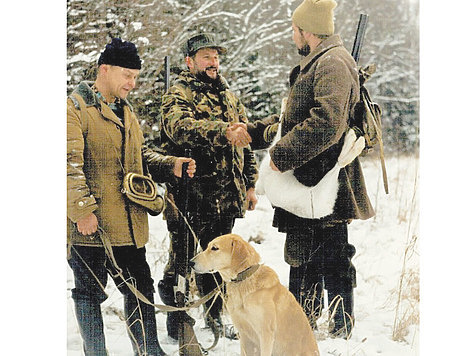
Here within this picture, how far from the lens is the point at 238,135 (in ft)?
11.8

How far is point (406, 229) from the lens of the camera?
3646 mm

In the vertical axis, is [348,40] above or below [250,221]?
above

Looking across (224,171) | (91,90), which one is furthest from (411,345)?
(91,90)

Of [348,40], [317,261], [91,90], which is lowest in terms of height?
[317,261]

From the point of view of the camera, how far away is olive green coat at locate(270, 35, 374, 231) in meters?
3.49

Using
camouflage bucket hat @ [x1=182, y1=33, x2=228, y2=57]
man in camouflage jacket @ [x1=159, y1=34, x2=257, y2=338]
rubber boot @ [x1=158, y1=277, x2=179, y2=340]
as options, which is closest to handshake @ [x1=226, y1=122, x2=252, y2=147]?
man in camouflage jacket @ [x1=159, y1=34, x2=257, y2=338]

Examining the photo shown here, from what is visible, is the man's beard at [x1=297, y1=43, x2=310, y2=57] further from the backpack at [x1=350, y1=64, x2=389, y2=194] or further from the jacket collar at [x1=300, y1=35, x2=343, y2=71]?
the backpack at [x1=350, y1=64, x2=389, y2=194]

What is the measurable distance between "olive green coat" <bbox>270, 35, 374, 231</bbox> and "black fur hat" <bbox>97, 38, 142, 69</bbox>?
746mm

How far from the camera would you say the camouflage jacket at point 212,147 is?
360 cm

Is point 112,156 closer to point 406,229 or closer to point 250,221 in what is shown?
point 250,221

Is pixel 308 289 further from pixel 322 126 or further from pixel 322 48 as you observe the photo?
pixel 322 48

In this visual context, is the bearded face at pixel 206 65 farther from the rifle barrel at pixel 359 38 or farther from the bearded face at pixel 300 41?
the rifle barrel at pixel 359 38

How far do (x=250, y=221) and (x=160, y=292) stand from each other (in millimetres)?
540

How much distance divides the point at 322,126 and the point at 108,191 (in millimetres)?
1035
